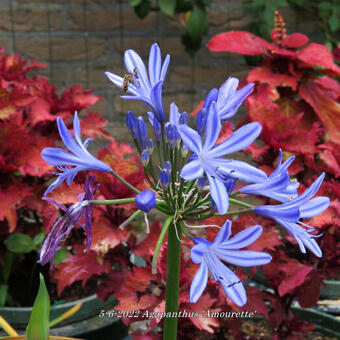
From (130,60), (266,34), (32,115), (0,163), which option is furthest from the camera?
(266,34)

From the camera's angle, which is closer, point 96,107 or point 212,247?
point 212,247

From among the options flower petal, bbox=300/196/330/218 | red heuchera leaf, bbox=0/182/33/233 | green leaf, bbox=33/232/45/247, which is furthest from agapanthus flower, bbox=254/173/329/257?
green leaf, bbox=33/232/45/247

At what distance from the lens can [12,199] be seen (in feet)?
3.36

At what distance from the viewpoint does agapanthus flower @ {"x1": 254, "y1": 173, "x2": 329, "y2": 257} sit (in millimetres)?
487

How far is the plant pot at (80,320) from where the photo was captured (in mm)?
1068

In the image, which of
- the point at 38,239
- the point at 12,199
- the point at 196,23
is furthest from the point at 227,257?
the point at 196,23

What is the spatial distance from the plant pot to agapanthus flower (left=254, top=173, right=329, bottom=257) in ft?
2.17

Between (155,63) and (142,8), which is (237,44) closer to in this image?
(155,63)

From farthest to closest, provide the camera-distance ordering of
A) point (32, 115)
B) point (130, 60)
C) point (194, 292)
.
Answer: point (32, 115) < point (130, 60) < point (194, 292)

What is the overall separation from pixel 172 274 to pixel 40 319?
179mm

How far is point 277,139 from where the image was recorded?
0.95 meters

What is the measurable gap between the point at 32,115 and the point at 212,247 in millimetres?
750

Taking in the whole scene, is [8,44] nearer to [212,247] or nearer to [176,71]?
[176,71]

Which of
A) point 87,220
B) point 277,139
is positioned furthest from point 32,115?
point 87,220
